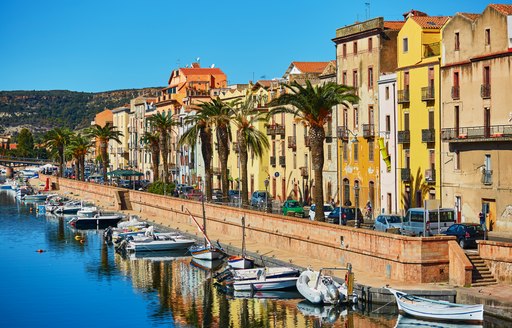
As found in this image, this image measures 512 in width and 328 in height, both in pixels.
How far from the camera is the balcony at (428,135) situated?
219 ft

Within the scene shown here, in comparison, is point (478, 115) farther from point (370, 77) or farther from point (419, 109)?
point (370, 77)

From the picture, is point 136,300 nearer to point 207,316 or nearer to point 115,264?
point 207,316

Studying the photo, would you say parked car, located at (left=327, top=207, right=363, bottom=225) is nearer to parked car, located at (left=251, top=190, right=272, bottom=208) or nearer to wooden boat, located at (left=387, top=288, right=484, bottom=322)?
parked car, located at (left=251, top=190, right=272, bottom=208)

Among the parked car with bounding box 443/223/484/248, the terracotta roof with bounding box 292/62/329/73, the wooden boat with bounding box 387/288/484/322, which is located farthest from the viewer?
the terracotta roof with bounding box 292/62/329/73

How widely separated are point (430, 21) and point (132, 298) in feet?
107

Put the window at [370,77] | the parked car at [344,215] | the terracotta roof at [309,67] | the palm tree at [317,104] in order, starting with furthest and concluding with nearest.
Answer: the terracotta roof at [309,67] → the window at [370,77] → the parked car at [344,215] → the palm tree at [317,104]

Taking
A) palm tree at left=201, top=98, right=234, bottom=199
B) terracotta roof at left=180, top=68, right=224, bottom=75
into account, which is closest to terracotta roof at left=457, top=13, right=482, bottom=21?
palm tree at left=201, top=98, right=234, bottom=199

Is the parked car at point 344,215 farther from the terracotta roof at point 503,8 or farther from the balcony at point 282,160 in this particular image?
the balcony at point 282,160

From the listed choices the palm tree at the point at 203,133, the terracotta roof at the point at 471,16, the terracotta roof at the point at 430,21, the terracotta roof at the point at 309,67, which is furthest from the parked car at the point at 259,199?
the terracotta roof at the point at 471,16

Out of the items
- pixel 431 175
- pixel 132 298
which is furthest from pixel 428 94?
pixel 132 298

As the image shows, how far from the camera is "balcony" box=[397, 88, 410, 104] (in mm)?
70312

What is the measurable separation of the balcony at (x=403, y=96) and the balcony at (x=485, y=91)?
9802 millimetres

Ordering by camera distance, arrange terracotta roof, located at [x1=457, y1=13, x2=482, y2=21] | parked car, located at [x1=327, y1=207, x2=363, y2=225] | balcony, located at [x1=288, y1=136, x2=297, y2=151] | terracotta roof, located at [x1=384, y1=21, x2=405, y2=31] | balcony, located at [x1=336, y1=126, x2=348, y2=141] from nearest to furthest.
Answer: terracotta roof, located at [x1=457, y1=13, x2=482, y2=21] < parked car, located at [x1=327, y1=207, x2=363, y2=225] < terracotta roof, located at [x1=384, y1=21, x2=405, y2=31] < balcony, located at [x1=336, y1=126, x2=348, y2=141] < balcony, located at [x1=288, y1=136, x2=297, y2=151]

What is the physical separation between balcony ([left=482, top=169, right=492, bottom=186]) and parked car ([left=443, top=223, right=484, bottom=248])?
406 inches
